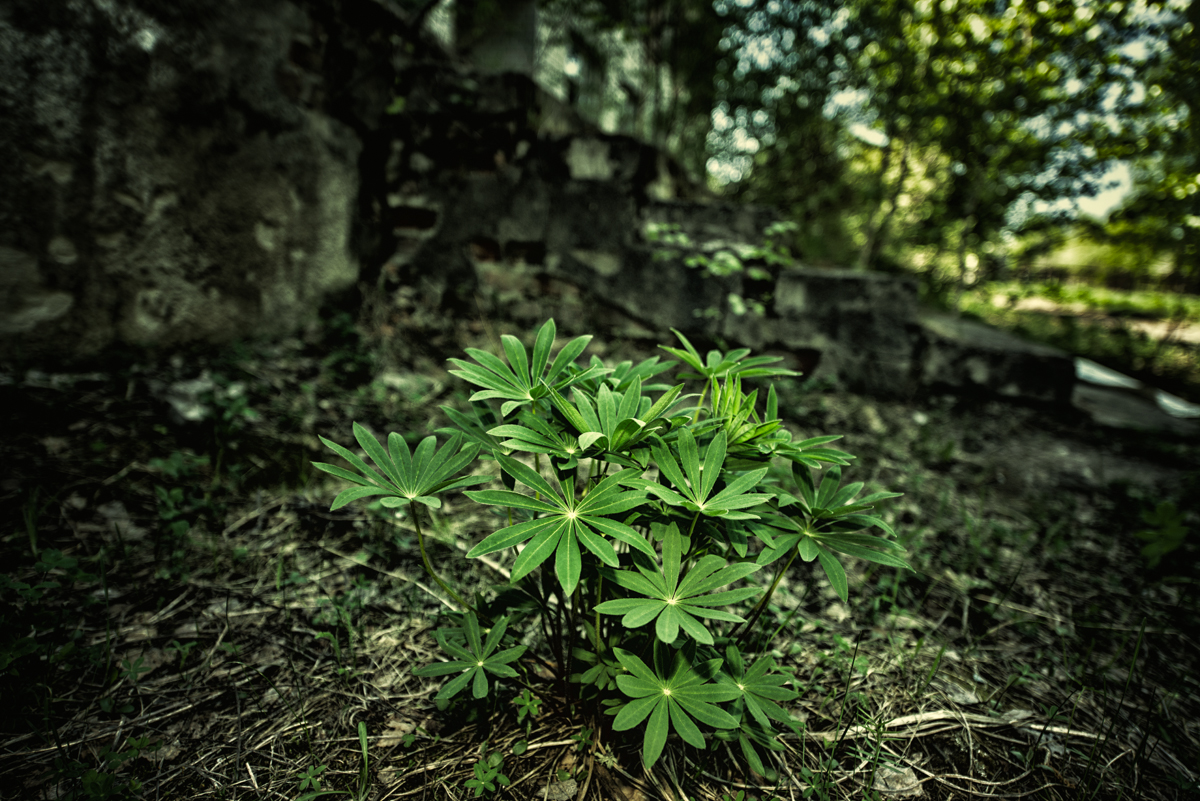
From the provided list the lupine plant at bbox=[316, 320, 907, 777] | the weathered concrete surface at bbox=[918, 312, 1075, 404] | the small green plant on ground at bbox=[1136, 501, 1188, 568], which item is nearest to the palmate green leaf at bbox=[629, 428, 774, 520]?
the lupine plant at bbox=[316, 320, 907, 777]

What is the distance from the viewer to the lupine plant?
2.60 feet

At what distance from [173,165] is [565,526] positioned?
2444 mm

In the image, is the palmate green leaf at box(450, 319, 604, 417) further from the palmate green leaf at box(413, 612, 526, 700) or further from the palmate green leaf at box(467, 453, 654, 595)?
the palmate green leaf at box(413, 612, 526, 700)

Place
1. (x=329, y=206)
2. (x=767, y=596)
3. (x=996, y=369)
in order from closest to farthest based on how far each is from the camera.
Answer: (x=767, y=596) < (x=329, y=206) < (x=996, y=369)

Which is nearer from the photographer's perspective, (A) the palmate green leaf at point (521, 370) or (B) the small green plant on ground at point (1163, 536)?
(A) the palmate green leaf at point (521, 370)

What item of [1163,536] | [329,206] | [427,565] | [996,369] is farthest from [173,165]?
[996,369]

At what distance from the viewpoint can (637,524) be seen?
94cm

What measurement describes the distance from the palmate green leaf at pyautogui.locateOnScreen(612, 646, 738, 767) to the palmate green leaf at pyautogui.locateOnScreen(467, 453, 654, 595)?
0.20m

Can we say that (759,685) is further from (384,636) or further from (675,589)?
(384,636)

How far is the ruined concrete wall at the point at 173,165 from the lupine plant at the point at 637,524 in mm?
1984

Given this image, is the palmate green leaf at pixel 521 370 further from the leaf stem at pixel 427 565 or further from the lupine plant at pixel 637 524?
the leaf stem at pixel 427 565

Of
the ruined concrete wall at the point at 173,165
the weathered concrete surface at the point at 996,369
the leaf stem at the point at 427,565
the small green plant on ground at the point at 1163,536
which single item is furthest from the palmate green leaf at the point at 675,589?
the weathered concrete surface at the point at 996,369

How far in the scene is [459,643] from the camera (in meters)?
1.02

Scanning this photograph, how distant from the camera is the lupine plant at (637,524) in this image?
31.2 inches
